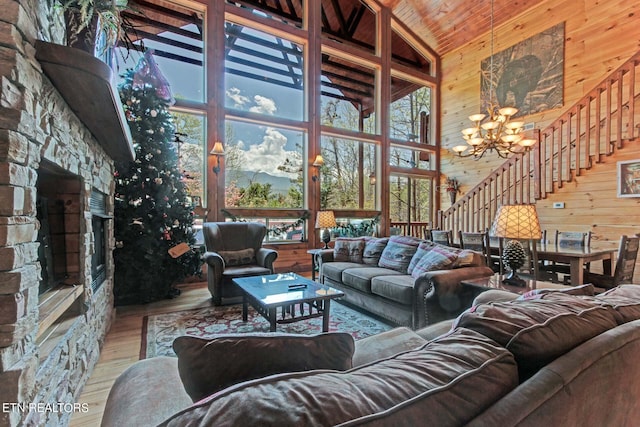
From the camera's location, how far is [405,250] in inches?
144

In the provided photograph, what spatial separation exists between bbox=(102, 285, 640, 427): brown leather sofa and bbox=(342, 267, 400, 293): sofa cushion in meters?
Result: 2.39

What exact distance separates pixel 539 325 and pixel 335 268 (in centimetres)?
321

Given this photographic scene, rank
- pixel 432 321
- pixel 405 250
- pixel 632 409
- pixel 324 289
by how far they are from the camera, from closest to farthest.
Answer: pixel 632 409
pixel 432 321
pixel 324 289
pixel 405 250

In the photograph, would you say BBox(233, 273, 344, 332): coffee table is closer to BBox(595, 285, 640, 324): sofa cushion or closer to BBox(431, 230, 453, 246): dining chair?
BBox(595, 285, 640, 324): sofa cushion

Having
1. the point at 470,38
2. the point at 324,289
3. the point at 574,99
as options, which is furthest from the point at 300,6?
the point at 324,289

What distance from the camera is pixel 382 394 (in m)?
0.59

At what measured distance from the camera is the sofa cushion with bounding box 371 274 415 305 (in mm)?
2883

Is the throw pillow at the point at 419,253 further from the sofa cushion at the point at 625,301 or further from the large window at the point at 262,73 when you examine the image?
the large window at the point at 262,73

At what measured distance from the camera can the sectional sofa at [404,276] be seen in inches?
105

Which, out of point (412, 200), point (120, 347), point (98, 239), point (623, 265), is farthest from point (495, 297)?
point (412, 200)

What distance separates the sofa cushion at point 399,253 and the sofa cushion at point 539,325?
2587 millimetres

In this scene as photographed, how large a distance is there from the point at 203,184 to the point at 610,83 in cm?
674

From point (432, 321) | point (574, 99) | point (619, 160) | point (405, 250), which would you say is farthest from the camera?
point (574, 99)

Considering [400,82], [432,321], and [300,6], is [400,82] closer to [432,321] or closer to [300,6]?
[300,6]
